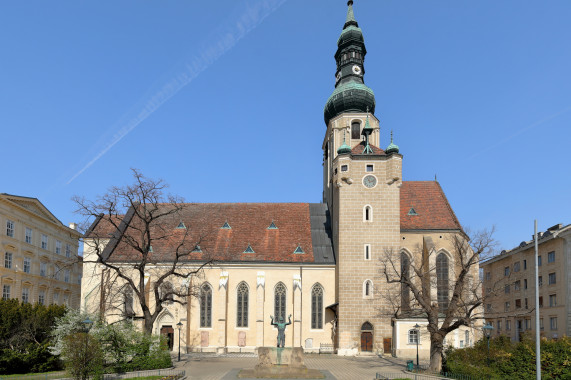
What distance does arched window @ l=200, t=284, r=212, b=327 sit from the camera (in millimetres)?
48188

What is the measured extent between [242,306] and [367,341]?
12.1 metres

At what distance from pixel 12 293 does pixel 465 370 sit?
145 ft

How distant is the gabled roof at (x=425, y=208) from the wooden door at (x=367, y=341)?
10.6m

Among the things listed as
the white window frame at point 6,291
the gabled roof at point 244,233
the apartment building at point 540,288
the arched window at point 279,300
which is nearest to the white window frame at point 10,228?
the white window frame at point 6,291

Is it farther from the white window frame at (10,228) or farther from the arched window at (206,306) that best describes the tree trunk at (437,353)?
the white window frame at (10,228)

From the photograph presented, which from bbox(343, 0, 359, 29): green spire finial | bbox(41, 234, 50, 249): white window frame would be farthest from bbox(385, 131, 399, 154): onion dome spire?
bbox(41, 234, 50, 249): white window frame

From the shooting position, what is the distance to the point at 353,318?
45.7 m

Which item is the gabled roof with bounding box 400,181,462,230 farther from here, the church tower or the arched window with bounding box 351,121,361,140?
the arched window with bounding box 351,121,361,140

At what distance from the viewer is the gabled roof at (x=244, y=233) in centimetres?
4953

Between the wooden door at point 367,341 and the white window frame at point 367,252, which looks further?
the white window frame at point 367,252

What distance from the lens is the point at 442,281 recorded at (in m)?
47.1

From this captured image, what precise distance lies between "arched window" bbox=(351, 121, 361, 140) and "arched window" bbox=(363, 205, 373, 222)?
412 inches

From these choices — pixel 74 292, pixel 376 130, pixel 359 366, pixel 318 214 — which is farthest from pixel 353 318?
pixel 74 292

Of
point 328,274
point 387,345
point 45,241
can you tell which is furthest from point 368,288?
point 45,241
